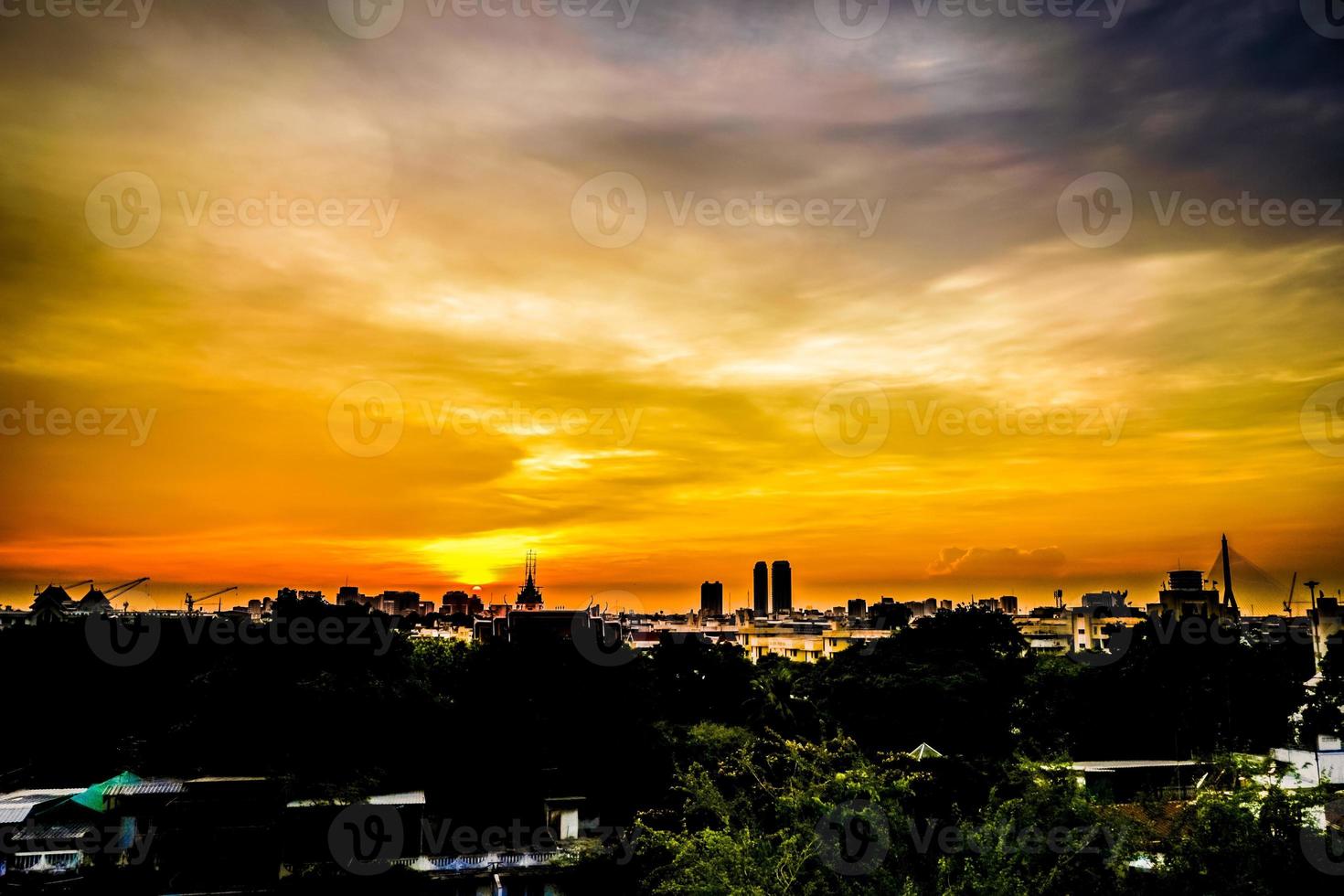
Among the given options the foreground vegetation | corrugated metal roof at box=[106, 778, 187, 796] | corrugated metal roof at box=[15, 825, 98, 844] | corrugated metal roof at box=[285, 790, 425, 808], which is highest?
the foreground vegetation

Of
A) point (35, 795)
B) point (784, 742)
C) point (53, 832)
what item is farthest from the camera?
point (35, 795)

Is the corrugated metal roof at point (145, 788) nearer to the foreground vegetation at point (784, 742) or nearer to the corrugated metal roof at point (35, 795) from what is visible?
the foreground vegetation at point (784, 742)

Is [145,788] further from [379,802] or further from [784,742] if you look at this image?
[784,742]

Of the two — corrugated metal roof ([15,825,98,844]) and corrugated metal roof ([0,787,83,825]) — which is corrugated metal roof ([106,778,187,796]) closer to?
corrugated metal roof ([15,825,98,844])

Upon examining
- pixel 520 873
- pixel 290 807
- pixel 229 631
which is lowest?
pixel 520 873

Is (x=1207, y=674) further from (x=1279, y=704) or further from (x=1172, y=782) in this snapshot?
(x=1172, y=782)

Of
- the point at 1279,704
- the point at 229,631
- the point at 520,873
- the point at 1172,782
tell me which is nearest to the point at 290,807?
the point at 520,873

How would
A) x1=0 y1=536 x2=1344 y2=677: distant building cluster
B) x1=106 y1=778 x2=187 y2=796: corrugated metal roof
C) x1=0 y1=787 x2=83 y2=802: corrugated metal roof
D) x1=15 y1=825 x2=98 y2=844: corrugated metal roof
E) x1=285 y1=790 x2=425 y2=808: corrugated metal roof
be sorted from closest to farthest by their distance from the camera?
x1=15 y1=825 x2=98 y2=844: corrugated metal roof < x1=285 y1=790 x2=425 y2=808: corrugated metal roof < x1=106 y1=778 x2=187 y2=796: corrugated metal roof < x1=0 y1=787 x2=83 y2=802: corrugated metal roof < x1=0 y1=536 x2=1344 y2=677: distant building cluster

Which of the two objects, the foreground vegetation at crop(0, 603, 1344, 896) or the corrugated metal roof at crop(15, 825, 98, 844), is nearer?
the foreground vegetation at crop(0, 603, 1344, 896)

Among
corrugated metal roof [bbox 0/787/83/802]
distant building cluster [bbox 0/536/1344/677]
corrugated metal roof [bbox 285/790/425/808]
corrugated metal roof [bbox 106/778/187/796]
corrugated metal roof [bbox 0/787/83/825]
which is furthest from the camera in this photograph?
distant building cluster [bbox 0/536/1344/677]

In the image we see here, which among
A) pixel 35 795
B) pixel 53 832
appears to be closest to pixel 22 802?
pixel 35 795

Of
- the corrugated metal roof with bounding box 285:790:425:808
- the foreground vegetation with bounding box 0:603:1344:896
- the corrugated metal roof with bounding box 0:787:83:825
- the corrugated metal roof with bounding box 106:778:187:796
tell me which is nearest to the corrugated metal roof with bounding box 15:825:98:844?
the corrugated metal roof with bounding box 0:787:83:825
